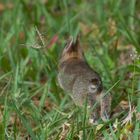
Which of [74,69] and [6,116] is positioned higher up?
[74,69]

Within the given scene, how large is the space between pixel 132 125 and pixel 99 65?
124cm

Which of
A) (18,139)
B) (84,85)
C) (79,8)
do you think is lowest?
(18,139)

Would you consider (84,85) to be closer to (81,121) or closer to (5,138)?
(81,121)

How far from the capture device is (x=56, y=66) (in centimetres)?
399

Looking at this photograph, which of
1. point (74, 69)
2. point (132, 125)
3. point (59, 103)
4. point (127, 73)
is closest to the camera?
point (132, 125)

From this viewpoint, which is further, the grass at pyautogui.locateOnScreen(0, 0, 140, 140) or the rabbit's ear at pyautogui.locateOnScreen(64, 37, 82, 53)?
the rabbit's ear at pyautogui.locateOnScreen(64, 37, 82, 53)

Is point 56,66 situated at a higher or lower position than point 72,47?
lower

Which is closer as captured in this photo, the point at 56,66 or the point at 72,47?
the point at 72,47

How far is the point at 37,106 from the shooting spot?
4.11 metres

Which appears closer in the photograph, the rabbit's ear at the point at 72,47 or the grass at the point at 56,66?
the grass at the point at 56,66

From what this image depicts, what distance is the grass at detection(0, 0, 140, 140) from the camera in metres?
3.40

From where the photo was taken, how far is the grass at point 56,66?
11.1 ft

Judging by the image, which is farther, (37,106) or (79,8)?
(79,8)

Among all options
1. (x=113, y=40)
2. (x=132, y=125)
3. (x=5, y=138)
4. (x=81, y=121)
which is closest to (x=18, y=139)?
(x=5, y=138)
